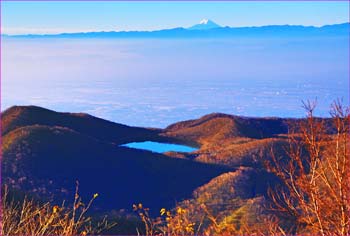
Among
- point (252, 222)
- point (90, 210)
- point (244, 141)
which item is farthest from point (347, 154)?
point (244, 141)

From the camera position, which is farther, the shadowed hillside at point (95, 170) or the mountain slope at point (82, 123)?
the mountain slope at point (82, 123)

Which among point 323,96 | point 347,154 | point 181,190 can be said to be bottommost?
point 323,96

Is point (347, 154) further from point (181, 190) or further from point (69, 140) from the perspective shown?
point (69, 140)

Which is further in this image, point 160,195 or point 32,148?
point 32,148

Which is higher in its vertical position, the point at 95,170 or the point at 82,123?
the point at 95,170

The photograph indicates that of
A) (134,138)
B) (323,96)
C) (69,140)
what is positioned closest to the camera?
(69,140)

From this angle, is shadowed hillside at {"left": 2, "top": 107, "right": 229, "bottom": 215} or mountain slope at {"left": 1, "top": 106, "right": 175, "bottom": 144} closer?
shadowed hillside at {"left": 2, "top": 107, "right": 229, "bottom": 215}

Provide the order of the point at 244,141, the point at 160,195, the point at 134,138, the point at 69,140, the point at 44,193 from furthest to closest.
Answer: the point at 134,138 < the point at 244,141 < the point at 69,140 < the point at 160,195 < the point at 44,193

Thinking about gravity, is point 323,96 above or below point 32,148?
below

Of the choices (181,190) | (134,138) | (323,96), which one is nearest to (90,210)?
(181,190)

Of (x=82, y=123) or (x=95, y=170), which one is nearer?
(x=95, y=170)
